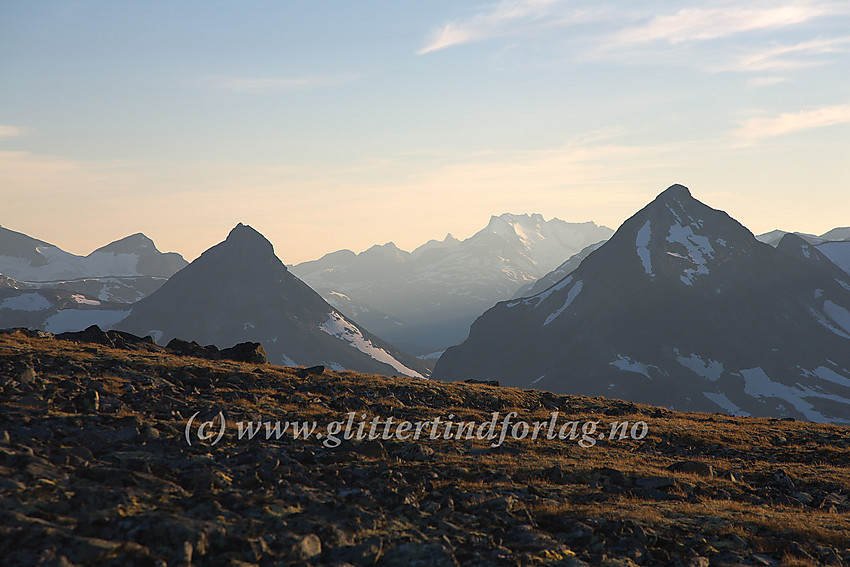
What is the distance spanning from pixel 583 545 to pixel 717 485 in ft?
38.1

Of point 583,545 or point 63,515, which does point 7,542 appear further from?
point 583,545

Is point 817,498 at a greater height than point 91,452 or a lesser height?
lesser

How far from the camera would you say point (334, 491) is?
18.5 m

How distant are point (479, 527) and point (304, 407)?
59.3 feet

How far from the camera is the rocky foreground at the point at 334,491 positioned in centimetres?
1391

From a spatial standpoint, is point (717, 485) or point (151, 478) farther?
point (717, 485)

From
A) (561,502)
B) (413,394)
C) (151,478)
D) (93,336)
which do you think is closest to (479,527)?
(561,502)

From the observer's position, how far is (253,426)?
86.8 ft

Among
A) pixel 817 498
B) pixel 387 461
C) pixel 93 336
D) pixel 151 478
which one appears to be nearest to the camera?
pixel 151 478

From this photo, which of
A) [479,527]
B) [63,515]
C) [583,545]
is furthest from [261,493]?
[583,545]

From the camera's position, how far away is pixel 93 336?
165 feet

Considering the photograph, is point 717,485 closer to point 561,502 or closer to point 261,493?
point 561,502

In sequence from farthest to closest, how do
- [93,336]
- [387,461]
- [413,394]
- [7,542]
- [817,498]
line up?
[93,336] < [413,394] < [817,498] < [387,461] < [7,542]

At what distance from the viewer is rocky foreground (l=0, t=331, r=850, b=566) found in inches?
548
